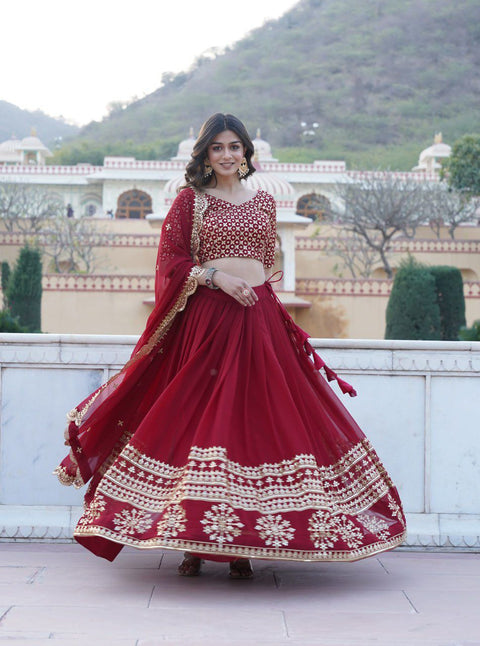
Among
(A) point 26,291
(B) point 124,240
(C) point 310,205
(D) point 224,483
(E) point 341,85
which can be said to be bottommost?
(D) point 224,483

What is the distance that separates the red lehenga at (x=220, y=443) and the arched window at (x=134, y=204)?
25486 millimetres

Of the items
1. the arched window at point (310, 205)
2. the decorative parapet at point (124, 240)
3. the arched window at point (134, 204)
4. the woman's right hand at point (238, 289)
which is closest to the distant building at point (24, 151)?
the arched window at point (134, 204)

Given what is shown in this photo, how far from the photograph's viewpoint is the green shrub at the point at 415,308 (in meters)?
12.3

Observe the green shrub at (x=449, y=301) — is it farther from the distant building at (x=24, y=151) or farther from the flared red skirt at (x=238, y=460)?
the distant building at (x=24, y=151)

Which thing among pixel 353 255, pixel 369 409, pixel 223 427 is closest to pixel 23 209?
pixel 353 255

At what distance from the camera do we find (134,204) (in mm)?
28609

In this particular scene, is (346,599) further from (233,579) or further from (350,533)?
(233,579)

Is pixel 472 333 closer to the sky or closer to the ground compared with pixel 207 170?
closer to the ground

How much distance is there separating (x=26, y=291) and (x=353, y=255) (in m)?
7.93

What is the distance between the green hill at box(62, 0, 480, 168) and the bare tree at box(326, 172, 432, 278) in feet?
67.5

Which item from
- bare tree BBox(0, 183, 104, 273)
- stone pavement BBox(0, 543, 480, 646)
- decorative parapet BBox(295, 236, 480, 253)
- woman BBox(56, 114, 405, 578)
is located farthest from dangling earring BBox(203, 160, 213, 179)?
bare tree BBox(0, 183, 104, 273)

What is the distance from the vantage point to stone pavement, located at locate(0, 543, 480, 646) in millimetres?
A: 2256

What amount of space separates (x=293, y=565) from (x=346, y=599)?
45cm

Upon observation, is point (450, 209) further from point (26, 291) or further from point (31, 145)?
point (31, 145)
